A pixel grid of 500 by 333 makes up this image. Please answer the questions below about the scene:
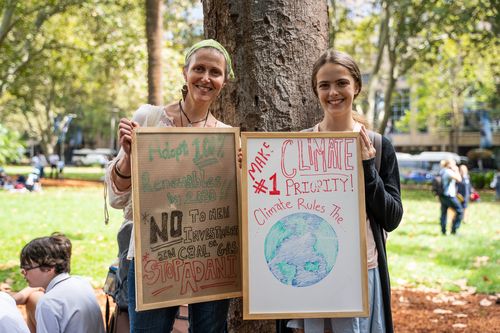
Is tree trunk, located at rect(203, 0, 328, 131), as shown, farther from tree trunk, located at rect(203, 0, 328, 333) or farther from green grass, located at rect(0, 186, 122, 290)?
green grass, located at rect(0, 186, 122, 290)

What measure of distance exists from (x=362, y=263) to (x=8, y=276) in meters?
6.29

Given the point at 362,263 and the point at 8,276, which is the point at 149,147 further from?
the point at 8,276

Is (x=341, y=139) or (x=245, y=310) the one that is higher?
(x=341, y=139)

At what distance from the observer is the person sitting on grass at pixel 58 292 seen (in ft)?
11.7

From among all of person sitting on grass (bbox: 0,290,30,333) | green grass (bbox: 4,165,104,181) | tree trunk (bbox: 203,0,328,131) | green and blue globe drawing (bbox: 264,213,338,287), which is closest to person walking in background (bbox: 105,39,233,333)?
green and blue globe drawing (bbox: 264,213,338,287)

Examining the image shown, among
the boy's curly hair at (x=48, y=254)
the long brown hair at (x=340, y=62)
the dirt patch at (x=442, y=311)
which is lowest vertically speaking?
the dirt patch at (x=442, y=311)

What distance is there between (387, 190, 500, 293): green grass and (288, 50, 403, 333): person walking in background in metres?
5.37

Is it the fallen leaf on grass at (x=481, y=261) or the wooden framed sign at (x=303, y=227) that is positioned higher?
the wooden framed sign at (x=303, y=227)

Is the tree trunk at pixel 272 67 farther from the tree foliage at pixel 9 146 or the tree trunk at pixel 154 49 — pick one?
the tree foliage at pixel 9 146

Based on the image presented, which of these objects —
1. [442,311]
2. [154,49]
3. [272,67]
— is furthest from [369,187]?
[154,49]

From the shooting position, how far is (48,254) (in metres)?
3.68

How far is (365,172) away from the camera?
2770mm

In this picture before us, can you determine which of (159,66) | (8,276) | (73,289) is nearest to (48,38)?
(159,66)

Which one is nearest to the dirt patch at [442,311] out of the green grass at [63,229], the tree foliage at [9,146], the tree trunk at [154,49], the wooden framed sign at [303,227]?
the green grass at [63,229]
